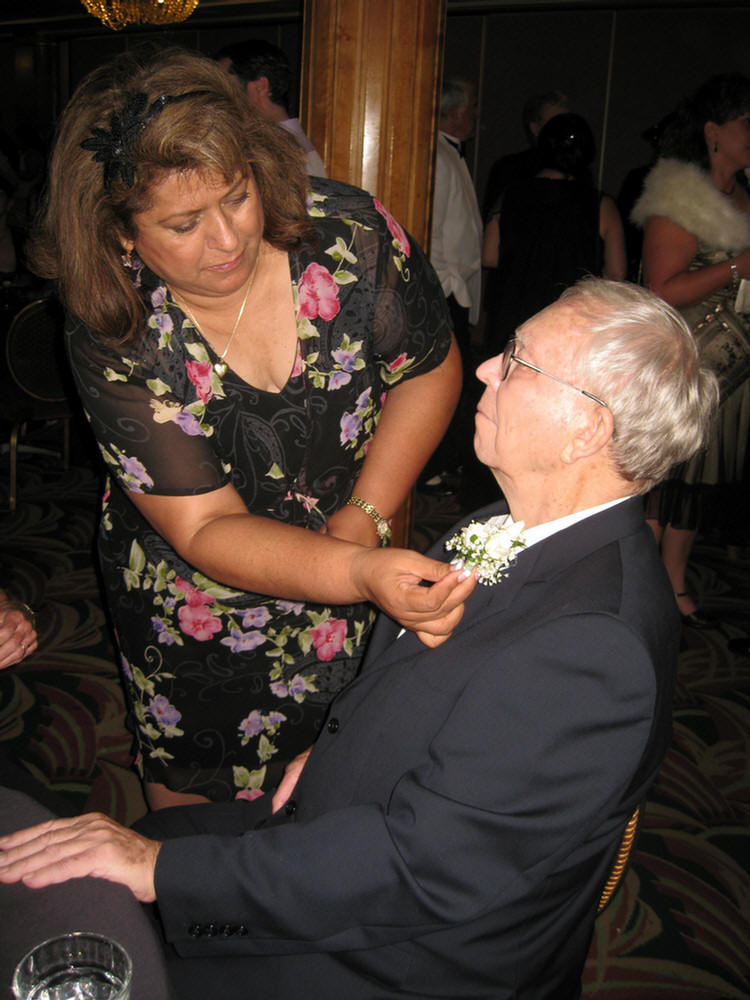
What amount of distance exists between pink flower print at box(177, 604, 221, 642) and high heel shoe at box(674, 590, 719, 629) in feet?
8.86

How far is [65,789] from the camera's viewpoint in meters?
2.71

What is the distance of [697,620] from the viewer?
383 centimetres

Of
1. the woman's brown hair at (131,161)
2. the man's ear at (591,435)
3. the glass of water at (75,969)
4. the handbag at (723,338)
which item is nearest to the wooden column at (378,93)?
the woman's brown hair at (131,161)

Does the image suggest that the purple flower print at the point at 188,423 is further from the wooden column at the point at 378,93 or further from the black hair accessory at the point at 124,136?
the wooden column at the point at 378,93

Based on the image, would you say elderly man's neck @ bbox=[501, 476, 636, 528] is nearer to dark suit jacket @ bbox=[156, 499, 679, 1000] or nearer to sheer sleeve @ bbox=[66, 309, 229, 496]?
dark suit jacket @ bbox=[156, 499, 679, 1000]

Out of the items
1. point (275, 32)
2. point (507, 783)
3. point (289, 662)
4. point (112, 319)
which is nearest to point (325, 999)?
point (507, 783)

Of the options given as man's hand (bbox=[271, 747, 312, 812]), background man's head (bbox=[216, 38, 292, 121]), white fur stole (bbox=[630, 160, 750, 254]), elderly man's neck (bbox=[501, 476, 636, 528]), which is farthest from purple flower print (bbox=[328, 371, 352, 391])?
background man's head (bbox=[216, 38, 292, 121])

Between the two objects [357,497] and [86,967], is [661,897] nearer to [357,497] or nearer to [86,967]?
[357,497]

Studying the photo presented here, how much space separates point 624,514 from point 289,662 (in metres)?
0.87

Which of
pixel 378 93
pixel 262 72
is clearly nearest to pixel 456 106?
pixel 262 72

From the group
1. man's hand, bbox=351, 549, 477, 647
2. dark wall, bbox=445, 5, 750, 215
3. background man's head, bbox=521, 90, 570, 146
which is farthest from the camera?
dark wall, bbox=445, 5, 750, 215

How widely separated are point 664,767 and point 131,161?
2.56 meters

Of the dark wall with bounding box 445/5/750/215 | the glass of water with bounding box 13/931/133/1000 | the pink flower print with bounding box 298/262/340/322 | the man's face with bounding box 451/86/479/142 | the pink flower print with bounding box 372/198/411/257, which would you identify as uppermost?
the dark wall with bounding box 445/5/750/215

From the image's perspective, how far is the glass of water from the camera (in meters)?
0.85
